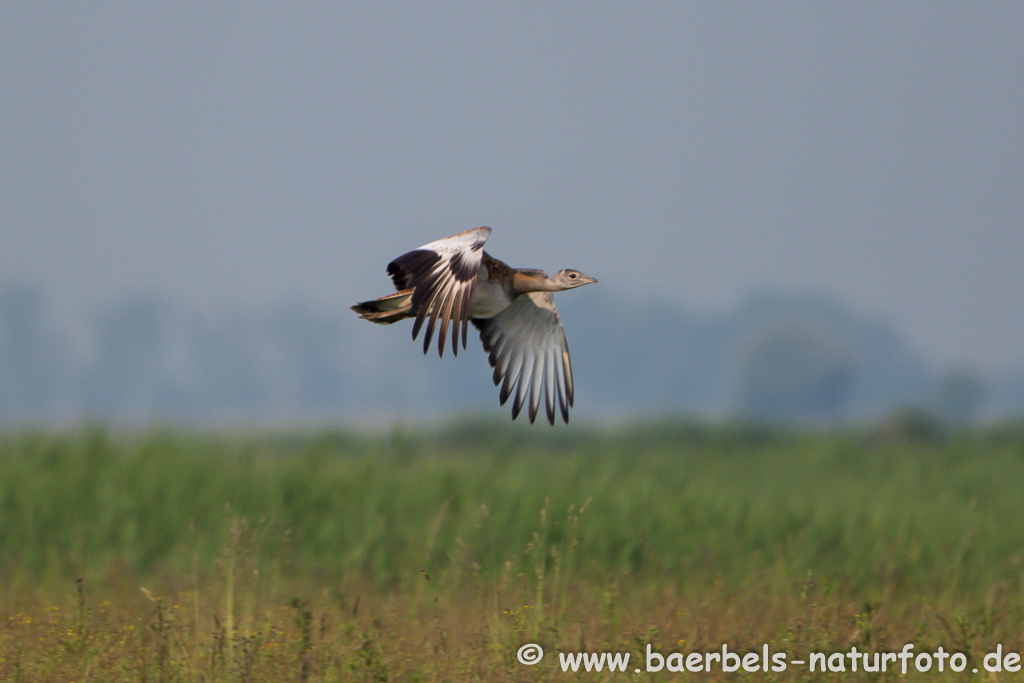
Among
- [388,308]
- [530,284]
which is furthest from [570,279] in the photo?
[388,308]

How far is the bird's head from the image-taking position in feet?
26.0

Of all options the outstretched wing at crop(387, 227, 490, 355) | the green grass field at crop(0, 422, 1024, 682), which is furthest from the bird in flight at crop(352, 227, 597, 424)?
the green grass field at crop(0, 422, 1024, 682)

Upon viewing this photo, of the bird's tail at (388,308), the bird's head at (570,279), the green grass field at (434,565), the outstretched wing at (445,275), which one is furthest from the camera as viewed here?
the bird's head at (570,279)

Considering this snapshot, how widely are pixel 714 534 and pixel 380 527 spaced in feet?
11.6

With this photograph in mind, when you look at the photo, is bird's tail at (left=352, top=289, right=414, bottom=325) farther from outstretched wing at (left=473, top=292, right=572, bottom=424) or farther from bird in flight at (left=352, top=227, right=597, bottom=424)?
outstretched wing at (left=473, top=292, right=572, bottom=424)

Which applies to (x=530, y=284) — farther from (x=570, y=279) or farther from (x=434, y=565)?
(x=434, y=565)

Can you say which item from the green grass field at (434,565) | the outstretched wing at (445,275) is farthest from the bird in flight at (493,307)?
the green grass field at (434,565)

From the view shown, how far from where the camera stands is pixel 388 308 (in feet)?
23.1

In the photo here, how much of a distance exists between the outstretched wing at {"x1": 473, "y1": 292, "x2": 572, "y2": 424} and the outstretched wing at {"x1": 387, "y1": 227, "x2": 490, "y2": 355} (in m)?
1.59

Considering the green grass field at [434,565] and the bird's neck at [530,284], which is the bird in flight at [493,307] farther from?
the green grass field at [434,565]

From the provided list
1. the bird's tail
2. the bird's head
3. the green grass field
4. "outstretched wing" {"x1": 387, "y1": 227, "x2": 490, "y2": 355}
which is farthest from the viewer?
the bird's head

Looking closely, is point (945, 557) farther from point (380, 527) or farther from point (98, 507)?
point (98, 507)

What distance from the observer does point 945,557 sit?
11.0m

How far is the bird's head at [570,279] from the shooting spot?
312 inches
